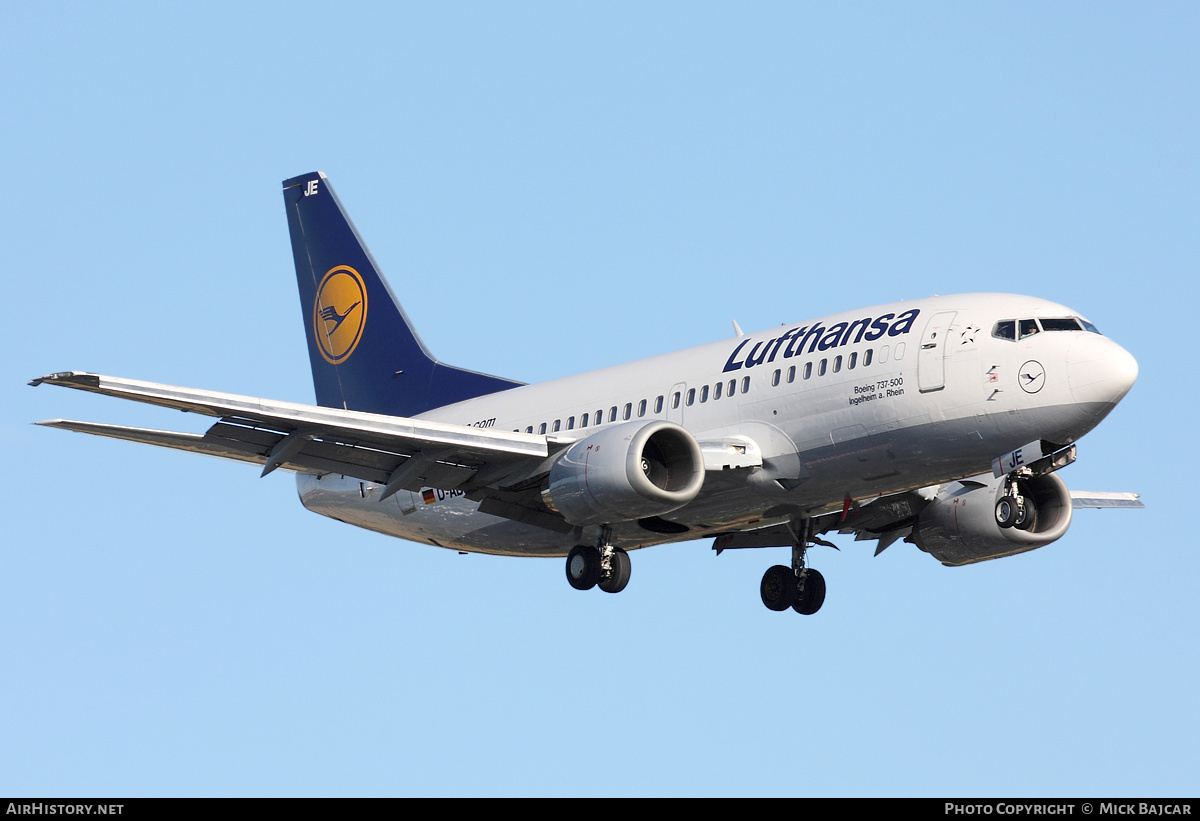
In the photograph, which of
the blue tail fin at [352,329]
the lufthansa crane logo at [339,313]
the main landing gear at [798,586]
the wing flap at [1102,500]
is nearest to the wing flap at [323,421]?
the main landing gear at [798,586]

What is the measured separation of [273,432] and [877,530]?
1399 centimetres

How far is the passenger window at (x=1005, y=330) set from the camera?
29.9 meters

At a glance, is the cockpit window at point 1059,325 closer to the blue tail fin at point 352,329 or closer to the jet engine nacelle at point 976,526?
the jet engine nacelle at point 976,526

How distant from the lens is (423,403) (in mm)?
41312

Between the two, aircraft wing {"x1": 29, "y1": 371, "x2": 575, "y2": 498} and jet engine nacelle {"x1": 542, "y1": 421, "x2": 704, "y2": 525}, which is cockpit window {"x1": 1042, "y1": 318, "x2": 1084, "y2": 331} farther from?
aircraft wing {"x1": 29, "y1": 371, "x2": 575, "y2": 498}

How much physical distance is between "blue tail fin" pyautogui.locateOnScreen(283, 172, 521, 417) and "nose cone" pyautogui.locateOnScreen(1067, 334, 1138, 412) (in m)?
15.3

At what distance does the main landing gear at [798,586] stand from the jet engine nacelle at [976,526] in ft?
8.42

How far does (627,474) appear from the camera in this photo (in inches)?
1212

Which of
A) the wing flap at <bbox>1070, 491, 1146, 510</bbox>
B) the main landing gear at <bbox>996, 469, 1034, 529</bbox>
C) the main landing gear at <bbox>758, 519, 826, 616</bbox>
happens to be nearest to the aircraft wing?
the main landing gear at <bbox>758, 519, 826, 616</bbox>

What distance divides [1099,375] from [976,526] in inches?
304

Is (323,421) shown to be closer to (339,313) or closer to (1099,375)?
(339,313)
